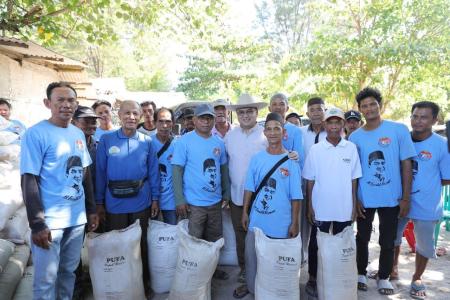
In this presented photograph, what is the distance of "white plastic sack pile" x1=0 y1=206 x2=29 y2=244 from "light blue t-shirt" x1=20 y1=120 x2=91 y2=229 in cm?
133

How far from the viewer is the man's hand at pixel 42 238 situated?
7.43 feet

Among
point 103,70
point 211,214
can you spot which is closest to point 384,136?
point 211,214

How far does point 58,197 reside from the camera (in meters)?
2.41

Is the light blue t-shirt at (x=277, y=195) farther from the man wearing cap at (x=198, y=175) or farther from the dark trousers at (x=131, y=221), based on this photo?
the dark trousers at (x=131, y=221)

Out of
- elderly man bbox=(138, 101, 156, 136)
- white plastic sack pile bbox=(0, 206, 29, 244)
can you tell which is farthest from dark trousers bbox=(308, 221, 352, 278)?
white plastic sack pile bbox=(0, 206, 29, 244)

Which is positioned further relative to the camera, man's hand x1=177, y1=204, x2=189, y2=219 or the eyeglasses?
the eyeglasses

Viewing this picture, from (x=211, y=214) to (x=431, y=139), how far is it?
2.22 m

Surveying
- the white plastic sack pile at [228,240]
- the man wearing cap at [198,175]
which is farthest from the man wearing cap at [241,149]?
the white plastic sack pile at [228,240]

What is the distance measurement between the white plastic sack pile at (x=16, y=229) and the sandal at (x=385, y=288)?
11.7ft

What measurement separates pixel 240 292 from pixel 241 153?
4.35 feet

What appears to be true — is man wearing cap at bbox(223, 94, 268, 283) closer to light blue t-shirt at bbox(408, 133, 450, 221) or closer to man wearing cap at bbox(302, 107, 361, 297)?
man wearing cap at bbox(302, 107, 361, 297)

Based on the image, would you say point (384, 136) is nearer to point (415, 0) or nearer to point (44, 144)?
point (44, 144)

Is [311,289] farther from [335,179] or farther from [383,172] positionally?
[383,172]

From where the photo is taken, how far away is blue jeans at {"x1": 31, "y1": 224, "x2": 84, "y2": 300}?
2359 mm
